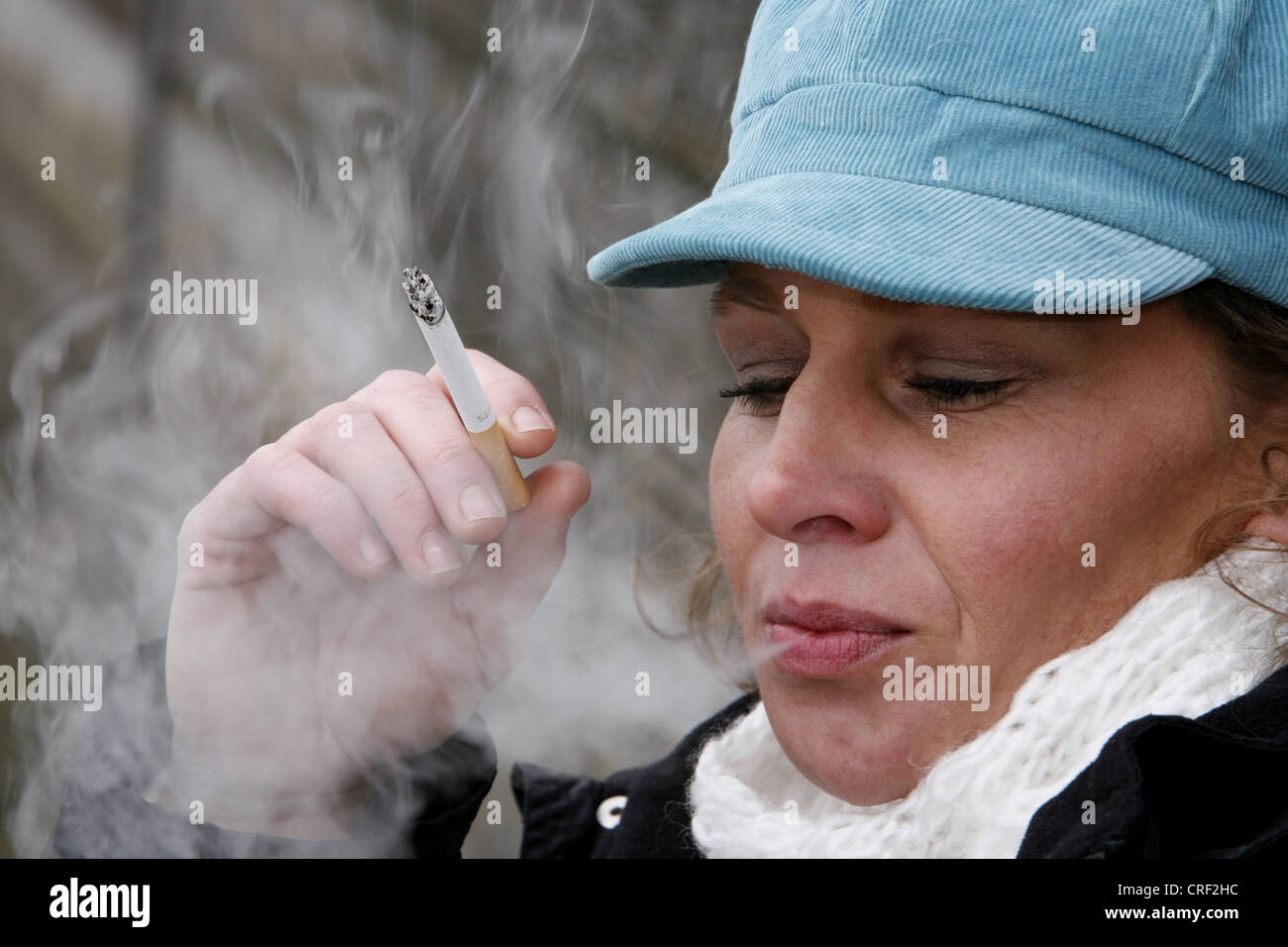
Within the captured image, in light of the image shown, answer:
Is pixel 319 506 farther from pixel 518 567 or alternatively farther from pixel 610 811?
pixel 610 811

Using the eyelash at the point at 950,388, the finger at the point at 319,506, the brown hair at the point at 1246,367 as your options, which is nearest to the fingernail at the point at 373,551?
the finger at the point at 319,506

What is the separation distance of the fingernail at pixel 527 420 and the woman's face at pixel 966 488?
0.20m

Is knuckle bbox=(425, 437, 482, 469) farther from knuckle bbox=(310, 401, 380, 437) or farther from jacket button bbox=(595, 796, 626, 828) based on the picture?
jacket button bbox=(595, 796, 626, 828)

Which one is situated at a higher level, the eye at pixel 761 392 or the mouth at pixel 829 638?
the eye at pixel 761 392

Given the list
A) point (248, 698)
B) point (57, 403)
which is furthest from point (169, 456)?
point (248, 698)

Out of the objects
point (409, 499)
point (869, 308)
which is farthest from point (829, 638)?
point (409, 499)

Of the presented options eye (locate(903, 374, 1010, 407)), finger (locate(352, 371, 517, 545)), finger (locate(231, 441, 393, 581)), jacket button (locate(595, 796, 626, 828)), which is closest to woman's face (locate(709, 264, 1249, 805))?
eye (locate(903, 374, 1010, 407))

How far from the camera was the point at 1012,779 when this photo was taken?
0.80m

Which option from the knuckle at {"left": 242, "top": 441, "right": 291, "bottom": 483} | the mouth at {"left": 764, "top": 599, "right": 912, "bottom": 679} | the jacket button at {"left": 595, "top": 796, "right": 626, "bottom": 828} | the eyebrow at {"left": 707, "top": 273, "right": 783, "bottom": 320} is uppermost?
the eyebrow at {"left": 707, "top": 273, "right": 783, "bottom": 320}

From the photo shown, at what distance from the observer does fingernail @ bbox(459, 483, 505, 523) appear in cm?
90

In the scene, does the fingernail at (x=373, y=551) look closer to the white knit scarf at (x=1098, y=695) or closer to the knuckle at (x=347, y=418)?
the knuckle at (x=347, y=418)

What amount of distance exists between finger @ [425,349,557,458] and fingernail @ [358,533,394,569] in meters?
0.13

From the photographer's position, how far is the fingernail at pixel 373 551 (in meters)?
0.94

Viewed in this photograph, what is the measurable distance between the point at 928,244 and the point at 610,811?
789mm
